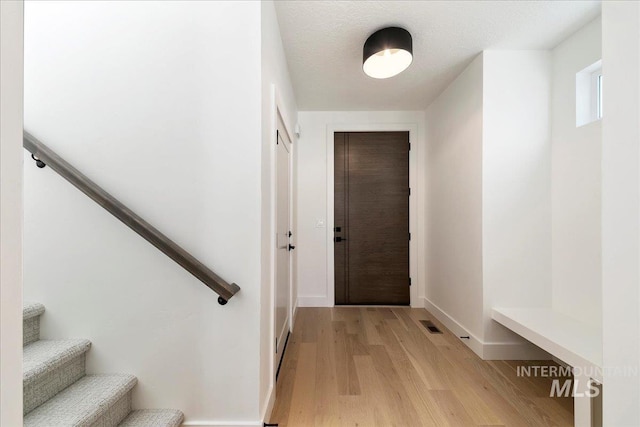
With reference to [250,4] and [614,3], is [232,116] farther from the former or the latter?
[614,3]

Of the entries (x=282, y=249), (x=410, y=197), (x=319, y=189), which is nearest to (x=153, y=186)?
(x=282, y=249)

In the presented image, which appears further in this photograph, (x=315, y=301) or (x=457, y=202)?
(x=315, y=301)

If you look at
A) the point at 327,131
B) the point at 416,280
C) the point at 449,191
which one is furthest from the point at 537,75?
the point at 416,280

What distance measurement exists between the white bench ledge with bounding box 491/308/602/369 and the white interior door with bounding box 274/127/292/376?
1.79 m

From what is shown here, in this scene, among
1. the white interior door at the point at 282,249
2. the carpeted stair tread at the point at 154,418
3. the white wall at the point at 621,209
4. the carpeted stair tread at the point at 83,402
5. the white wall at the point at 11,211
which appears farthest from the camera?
the white interior door at the point at 282,249

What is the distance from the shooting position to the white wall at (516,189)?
2.48 meters

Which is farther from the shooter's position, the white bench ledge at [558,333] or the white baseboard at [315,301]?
the white baseboard at [315,301]

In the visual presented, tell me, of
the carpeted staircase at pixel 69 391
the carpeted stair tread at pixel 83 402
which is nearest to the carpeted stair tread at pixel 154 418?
the carpeted staircase at pixel 69 391

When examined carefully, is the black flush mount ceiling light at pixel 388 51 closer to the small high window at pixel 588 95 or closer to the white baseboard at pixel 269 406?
the small high window at pixel 588 95

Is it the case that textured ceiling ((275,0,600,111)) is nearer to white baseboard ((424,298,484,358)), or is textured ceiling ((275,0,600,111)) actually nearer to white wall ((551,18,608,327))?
white wall ((551,18,608,327))

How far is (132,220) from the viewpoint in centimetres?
141

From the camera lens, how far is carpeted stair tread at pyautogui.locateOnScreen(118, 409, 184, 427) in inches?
54.5

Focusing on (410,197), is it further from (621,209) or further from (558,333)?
(621,209)

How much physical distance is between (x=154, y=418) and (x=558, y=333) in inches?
97.0
